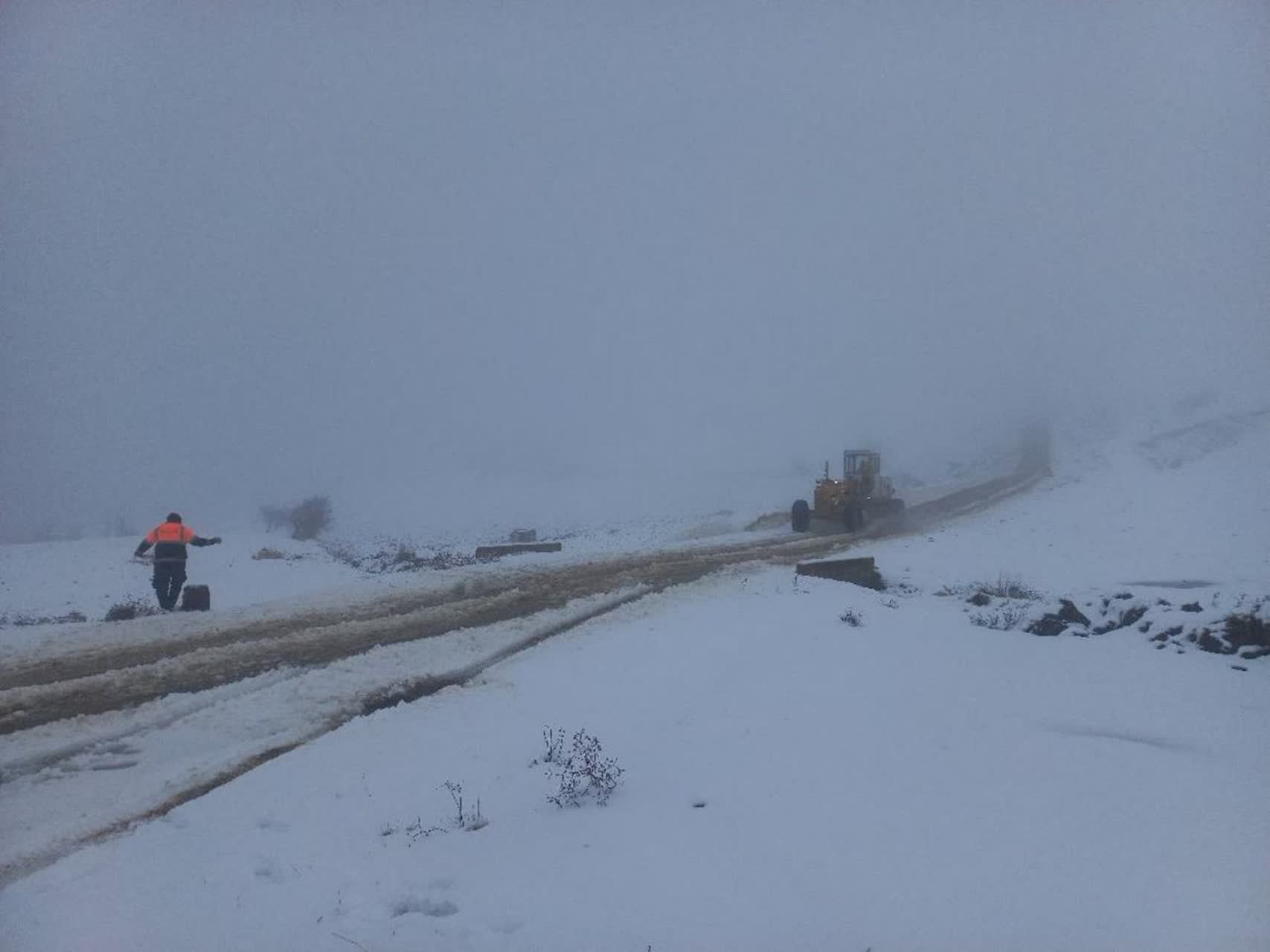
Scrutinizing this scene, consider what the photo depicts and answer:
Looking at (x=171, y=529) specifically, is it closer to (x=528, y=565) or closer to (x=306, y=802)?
(x=528, y=565)

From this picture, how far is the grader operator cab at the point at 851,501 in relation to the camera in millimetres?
28359

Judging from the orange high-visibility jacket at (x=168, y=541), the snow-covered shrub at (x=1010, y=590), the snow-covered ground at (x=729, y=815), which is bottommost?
the snow-covered ground at (x=729, y=815)

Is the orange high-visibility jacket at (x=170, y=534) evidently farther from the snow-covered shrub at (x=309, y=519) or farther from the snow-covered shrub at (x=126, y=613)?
the snow-covered shrub at (x=309, y=519)

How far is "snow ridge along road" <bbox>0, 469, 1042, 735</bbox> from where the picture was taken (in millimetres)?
8352

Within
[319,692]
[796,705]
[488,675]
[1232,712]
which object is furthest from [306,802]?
[1232,712]

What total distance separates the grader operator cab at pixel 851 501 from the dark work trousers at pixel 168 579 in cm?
1995

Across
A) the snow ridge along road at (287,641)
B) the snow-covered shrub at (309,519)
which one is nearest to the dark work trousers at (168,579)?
the snow ridge along road at (287,641)

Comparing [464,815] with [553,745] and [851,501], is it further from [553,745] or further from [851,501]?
[851,501]

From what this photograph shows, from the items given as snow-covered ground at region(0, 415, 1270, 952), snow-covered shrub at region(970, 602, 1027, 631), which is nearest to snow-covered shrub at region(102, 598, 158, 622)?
snow-covered ground at region(0, 415, 1270, 952)

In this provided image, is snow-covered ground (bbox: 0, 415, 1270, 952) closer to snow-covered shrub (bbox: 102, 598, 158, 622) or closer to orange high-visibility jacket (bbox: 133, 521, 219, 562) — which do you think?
snow-covered shrub (bbox: 102, 598, 158, 622)

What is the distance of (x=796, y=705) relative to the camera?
8.40 metres

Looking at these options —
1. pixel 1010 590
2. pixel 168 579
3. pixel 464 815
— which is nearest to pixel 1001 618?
pixel 1010 590

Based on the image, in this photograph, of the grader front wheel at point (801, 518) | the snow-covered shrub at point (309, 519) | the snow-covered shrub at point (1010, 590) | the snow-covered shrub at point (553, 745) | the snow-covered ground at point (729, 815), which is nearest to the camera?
the snow-covered ground at point (729, 815)

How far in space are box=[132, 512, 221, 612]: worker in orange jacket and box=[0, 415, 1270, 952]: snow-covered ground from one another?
6.92m
